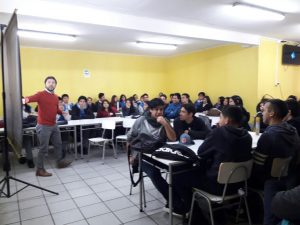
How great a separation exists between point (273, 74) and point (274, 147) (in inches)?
216

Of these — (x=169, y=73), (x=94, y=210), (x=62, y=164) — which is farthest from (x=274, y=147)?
(x=169, y=73)

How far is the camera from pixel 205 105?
24.0ft

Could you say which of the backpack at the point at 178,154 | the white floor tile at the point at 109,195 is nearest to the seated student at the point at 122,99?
the white floor tile at the point at 109,195

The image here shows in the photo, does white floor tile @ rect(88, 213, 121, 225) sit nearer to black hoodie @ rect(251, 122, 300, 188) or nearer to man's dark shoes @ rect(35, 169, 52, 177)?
black hoodie @ rect(251, 122, 300, 188)

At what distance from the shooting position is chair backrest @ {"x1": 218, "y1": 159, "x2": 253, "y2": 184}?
1.98 metres

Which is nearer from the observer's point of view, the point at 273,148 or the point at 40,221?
the point at 273,148

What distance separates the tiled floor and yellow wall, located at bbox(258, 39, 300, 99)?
4651 mm

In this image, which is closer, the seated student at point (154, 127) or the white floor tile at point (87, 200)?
the seated student at point (154, 127)

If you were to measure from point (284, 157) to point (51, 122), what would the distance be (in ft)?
11.0

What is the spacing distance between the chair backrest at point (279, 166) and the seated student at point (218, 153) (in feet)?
0.71

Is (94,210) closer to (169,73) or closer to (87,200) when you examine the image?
(87,200)

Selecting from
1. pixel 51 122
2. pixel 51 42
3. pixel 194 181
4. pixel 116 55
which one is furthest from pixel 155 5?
pixel 116 55

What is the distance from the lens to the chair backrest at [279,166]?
2.09 meters

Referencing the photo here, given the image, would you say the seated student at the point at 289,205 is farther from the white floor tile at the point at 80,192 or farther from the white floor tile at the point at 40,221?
the white floor tile at the point at 80,192
